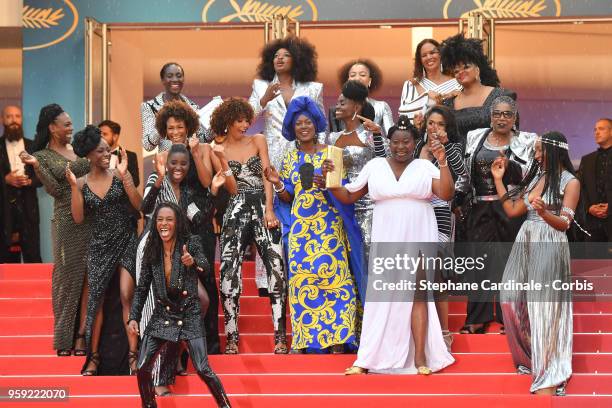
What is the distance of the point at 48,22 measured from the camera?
53.4 ft

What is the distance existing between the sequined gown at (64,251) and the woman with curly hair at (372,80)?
2.51 m

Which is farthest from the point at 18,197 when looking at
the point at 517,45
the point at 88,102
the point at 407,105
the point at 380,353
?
the point at 517,45

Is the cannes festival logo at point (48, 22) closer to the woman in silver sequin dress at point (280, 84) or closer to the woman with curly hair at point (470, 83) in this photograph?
the woman in silver sequin dress at point (280, 84)

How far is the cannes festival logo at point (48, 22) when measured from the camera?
16.3 meters

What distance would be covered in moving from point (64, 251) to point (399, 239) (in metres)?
2.82

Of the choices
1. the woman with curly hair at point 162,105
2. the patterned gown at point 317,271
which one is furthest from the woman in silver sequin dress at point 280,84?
the patterned gown at point 317,271

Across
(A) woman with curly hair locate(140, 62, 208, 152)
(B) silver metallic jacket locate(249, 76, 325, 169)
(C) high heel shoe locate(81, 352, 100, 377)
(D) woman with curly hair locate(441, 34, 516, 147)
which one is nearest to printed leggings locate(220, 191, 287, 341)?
(B) silver metallic jacket locate(249, 76, 325, 169)

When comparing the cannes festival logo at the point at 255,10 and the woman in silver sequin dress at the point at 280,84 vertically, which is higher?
the cannes festival logo at the point at 255,10

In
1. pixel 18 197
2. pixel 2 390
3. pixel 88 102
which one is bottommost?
pixel 2 390

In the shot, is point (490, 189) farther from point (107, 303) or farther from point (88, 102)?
point (88, 102)

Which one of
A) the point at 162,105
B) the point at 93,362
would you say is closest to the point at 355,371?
the point at 93,362

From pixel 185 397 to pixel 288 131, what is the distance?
7.81ft

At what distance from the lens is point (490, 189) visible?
36.1ft

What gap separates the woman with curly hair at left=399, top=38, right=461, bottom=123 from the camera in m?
12.3
